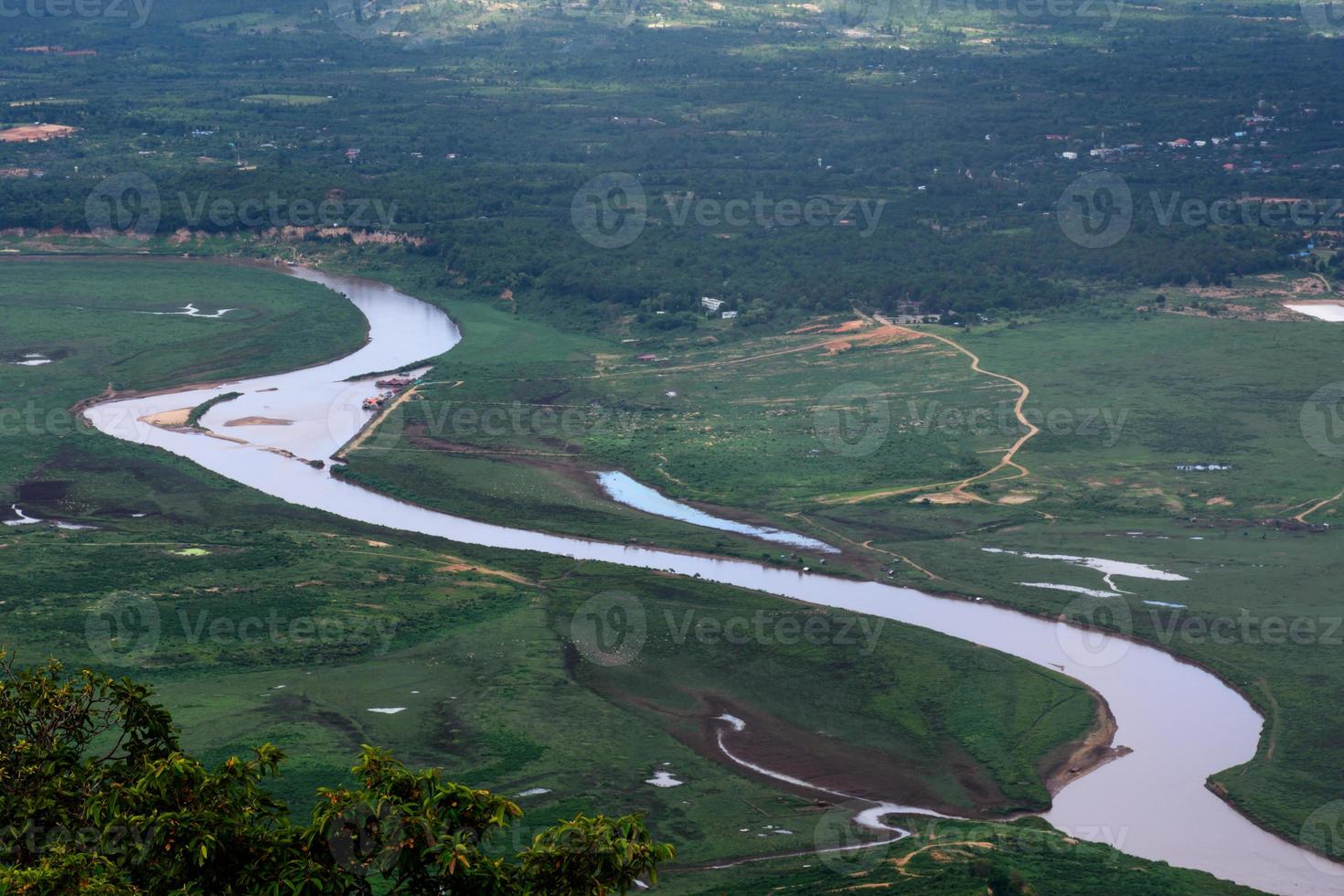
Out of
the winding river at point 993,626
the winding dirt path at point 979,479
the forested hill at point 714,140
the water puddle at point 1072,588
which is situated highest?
the forested hill at point 714,140

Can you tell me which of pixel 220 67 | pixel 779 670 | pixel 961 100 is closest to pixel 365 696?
pixel 779 670

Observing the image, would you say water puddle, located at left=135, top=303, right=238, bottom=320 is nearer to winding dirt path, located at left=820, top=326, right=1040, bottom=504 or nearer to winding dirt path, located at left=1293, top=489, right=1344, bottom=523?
winding dirt path, located at left=820, top=326, right=1040, bottom=504

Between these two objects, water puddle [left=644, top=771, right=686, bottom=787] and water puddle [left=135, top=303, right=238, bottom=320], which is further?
water puddle [left=135, top=303, right=238, bottom=320]

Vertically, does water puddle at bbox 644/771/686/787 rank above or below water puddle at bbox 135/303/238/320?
below

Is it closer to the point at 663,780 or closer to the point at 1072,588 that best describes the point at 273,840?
the point at 663,780

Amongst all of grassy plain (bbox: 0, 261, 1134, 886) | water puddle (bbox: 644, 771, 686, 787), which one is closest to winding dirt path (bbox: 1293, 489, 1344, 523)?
grassy plain (bbox: 0, 261, 1134, 886)

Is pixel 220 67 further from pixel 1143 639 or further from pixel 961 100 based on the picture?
pixel 1143 639

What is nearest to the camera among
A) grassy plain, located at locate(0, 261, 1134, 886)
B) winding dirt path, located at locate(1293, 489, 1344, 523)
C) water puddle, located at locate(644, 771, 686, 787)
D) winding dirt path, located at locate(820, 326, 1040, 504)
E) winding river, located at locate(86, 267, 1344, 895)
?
winding river, located at locate(86, 267, 1344, 895)

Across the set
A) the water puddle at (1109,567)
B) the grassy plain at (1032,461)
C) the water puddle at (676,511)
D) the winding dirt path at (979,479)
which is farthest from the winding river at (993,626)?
the winding dirt path at (979,479)

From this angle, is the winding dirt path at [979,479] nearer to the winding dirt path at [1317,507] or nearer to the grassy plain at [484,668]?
the winding dirt path at [1317,507]
